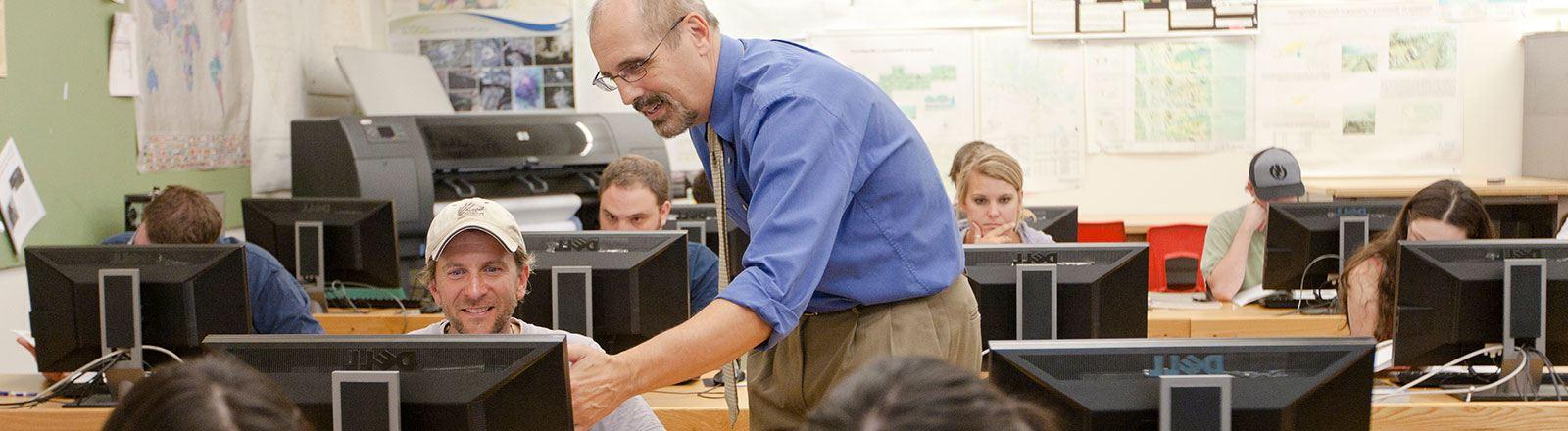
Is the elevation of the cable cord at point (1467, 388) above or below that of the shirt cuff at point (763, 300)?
below

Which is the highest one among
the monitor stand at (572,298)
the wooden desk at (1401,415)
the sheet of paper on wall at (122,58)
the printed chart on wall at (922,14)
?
the printed chart on wall at (922,14)

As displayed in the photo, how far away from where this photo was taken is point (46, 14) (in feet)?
13.2

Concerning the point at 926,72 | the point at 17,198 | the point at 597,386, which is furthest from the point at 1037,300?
the point at 926,72

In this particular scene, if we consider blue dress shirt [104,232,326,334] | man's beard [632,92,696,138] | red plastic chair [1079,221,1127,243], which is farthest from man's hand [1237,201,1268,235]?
man's beard [632,92,696,138]

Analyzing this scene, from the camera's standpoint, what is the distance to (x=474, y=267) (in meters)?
2.31

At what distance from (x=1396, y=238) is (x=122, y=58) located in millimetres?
3931

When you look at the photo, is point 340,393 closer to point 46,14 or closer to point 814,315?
point 814,315

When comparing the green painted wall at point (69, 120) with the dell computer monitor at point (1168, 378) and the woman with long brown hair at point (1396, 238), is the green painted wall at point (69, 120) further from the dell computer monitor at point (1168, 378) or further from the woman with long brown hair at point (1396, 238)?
the woman with long brown hair at point (1396, 238)

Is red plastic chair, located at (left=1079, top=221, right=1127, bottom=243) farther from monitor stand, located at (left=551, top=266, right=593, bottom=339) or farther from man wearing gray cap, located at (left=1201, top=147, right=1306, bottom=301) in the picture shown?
monitor stand, located at (left=551, top=266, right=593, bottom=339)

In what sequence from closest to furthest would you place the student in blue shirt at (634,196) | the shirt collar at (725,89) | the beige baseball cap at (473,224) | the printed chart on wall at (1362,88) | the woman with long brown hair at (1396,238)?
the shirt collar at (725,89) < the beige baseball cap at (473,224) < the woman with long brown hair at (1396,238) < the student in blue shirt at (634,196) < the printed chart on wall at (1362,88)

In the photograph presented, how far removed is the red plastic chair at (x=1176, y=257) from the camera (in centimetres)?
549

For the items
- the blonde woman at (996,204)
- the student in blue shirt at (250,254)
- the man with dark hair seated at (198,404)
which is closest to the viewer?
the man with dark hair seated at (198,404)

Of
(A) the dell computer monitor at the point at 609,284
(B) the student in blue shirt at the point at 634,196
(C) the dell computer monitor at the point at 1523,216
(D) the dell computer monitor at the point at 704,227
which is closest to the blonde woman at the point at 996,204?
(D) the dell computer monitor at the point at 704,227

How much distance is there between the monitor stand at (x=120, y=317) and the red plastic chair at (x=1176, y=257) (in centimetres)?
389
